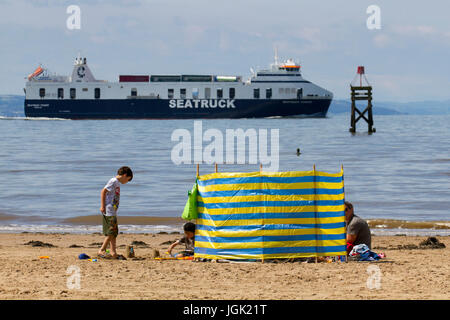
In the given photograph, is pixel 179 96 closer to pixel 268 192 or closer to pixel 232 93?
pixel 232 93

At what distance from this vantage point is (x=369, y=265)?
914cm

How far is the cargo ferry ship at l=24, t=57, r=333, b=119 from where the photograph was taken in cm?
9419

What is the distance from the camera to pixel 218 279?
8250 mm

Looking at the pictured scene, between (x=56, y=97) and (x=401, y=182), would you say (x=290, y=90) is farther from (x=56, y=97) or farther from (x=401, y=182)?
(x=401, y=182)

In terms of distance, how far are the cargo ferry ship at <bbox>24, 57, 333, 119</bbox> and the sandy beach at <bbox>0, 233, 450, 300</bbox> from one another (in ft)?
277

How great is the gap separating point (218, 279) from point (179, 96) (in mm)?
87157

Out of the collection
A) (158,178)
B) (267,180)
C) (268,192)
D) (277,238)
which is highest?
(267,180)

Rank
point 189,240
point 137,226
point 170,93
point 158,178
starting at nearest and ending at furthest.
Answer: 1. point 189,240
2. point 137,226
3. point 158,178
4. point 170,93

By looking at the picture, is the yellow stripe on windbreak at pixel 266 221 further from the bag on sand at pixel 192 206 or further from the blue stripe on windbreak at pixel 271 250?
the blue stripe on windbreak at pixel 271 250

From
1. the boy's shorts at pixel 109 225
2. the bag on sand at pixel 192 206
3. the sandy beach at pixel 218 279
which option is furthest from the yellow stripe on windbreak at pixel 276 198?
the boy's shorts at pixel 109 225

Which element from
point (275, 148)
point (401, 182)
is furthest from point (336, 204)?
point (275, 148)

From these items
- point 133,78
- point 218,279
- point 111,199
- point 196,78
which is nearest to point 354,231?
point 218,279

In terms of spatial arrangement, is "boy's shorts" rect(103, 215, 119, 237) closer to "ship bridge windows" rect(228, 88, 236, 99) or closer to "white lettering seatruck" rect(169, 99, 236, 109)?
"white lettering seatruck" rect(169, 99, 236, 109)

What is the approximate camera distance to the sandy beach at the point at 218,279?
24.0ft
